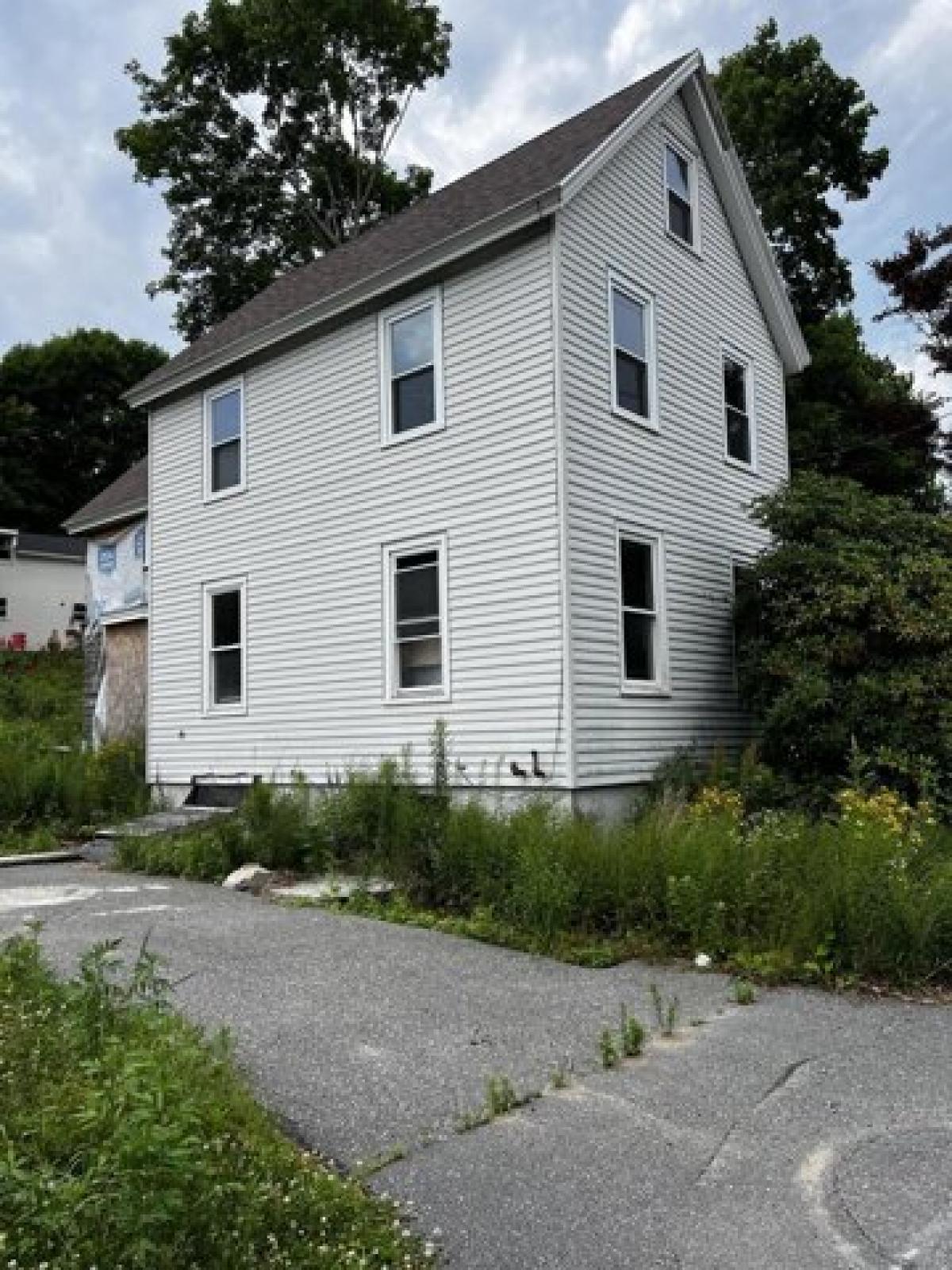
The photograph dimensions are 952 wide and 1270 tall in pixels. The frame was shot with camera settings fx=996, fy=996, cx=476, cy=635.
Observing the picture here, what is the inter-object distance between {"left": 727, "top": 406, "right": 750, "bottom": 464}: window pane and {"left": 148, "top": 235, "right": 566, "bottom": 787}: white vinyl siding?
13.9 ft

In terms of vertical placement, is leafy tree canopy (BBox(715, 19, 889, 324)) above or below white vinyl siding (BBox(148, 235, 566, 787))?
above

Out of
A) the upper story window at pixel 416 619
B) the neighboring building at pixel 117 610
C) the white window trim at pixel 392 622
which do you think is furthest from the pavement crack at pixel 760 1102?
the neighboring building at pixel 117 610

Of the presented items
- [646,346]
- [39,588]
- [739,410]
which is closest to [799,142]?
[739,410]

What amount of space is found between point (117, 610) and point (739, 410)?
10800 mm

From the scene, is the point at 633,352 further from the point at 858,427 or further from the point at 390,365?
the point at 858,427

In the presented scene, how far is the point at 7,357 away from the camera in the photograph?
45.6 meters

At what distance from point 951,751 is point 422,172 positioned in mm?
25556

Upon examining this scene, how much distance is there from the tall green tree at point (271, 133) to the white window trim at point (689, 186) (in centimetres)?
1725

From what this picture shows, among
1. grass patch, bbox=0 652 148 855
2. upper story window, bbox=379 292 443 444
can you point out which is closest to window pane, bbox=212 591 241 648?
grass patch, bbox=0 652 148 855

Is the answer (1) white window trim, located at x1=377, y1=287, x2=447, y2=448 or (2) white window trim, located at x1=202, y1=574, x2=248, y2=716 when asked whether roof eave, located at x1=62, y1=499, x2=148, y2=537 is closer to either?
(2) white window trim, located at x1=202, y1=574, x2=248, y2=716

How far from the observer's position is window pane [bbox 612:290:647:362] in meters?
11.2

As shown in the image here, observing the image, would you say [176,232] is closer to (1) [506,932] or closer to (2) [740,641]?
(2) [740,641]

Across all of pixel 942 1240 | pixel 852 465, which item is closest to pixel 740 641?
pixel 942 1240

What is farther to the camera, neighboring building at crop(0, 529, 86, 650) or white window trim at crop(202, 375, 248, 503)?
neighboring building at crop(0, 529, 86, 650)
